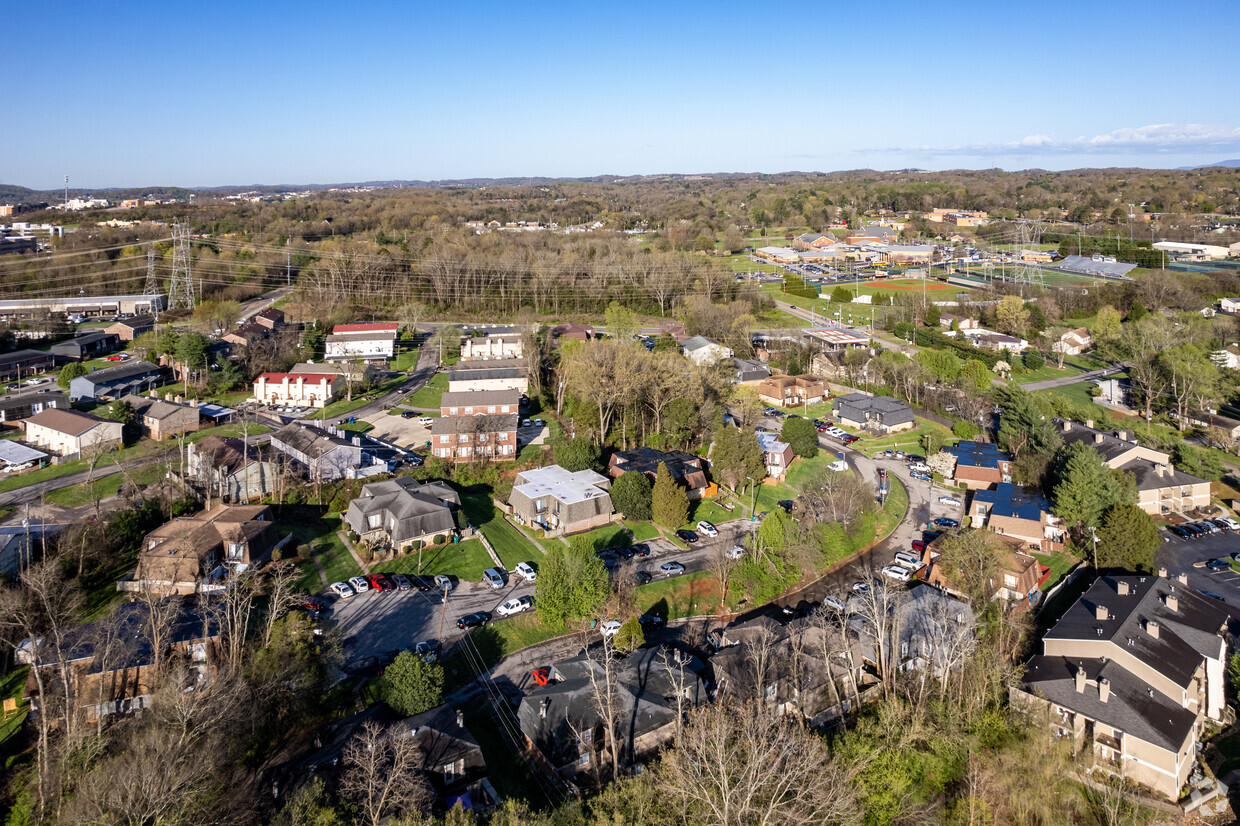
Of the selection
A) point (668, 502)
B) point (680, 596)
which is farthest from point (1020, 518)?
point (680, 596)

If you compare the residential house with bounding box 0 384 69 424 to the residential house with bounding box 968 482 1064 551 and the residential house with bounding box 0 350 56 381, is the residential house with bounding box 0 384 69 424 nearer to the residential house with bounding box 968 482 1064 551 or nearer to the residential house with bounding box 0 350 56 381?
the residential house with bounding box 0 350 56 381

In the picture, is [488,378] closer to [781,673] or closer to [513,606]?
[513,606]

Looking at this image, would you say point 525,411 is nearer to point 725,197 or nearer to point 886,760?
point 886,760

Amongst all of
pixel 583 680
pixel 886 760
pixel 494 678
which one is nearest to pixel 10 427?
pixel 494 678

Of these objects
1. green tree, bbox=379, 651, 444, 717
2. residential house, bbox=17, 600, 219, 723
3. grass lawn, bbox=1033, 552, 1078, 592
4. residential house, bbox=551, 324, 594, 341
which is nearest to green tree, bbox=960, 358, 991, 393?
grass lawn, bbox=1033, 552, 1078, 592

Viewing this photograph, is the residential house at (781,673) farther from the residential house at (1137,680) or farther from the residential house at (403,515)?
the residential house at (403,515)

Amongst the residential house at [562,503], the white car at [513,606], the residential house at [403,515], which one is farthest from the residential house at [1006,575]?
the residential house at [403,515]
